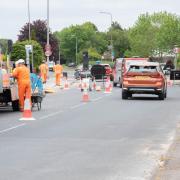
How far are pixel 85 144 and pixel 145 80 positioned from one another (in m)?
17.6

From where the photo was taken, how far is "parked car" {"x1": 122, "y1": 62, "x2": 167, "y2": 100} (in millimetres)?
31281

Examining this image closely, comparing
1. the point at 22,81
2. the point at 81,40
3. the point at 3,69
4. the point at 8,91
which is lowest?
the point at 8,91

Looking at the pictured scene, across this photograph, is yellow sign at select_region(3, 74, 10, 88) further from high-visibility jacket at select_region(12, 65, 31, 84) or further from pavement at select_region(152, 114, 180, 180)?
pavement at select_region(152, 114, 180, 180)

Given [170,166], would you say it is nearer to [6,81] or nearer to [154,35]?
[6,81]

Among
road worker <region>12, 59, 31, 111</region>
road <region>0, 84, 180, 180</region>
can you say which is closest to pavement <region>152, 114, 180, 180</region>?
road <region>0, 84, 180, 180</region>

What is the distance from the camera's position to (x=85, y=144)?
14047 millimetres

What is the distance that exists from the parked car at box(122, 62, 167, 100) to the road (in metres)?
7.62

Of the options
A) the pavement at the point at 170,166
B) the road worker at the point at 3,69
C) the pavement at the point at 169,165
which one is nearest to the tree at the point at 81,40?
the road worker at the point at 3,69

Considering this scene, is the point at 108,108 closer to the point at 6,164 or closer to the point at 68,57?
the point at 6,164

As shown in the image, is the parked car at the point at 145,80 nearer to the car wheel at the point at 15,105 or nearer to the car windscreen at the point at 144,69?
the car windscreen at the point at 144,69

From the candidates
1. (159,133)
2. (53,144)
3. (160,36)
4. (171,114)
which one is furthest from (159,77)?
(160,36)

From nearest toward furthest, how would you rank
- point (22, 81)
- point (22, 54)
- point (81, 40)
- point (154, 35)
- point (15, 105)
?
point (22, 81) < point (15, 105) < point (22, 54) < point (154, 35) < point (81, 40)

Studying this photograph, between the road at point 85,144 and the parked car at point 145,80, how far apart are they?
762cm

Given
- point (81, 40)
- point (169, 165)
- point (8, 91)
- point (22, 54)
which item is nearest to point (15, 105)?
point (8, 91)
